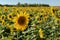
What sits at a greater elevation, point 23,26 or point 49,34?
point 23,26

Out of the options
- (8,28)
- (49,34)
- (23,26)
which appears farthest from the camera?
(49,34)

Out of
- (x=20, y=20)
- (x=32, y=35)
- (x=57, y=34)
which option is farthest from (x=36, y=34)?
(x=57, y=34)

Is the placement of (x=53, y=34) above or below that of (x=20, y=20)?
below

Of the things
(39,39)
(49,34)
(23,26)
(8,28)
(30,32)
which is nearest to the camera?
(23,26)

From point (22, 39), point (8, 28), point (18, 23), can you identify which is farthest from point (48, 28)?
point (18, 23)

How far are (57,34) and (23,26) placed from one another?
1292mm

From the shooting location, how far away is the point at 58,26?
192 inches

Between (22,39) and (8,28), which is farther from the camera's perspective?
(8,28)

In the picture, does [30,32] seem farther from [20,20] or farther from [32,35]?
[20,20]

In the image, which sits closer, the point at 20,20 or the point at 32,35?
the point at 20,20

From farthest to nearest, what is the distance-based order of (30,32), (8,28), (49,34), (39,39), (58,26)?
(58,26), (49,34), (8,28), (30,32), (39,39)

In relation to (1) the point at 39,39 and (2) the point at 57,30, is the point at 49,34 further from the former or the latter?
(1) the point at 39,39

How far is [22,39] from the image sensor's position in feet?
12.0

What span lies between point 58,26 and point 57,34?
47 cm
